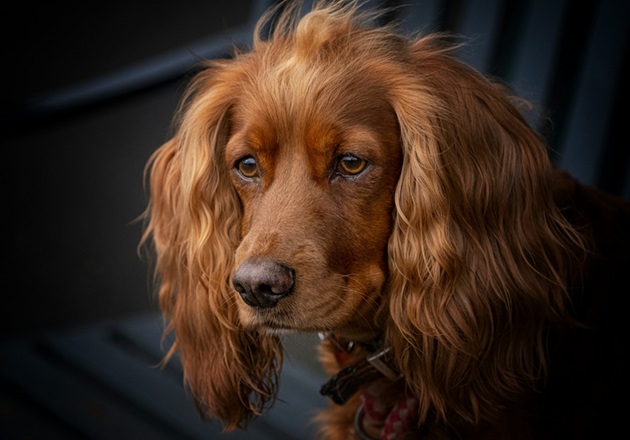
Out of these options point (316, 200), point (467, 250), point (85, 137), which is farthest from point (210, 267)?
point (85, 137)

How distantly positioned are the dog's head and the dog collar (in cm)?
8

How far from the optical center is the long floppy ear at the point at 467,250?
6.71ft

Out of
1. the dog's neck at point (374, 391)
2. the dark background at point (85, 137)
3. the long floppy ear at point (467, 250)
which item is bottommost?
the dark background at point (85, 137)

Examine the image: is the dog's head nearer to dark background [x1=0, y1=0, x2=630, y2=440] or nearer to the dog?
the dog

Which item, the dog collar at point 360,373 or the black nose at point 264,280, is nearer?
the black nose at point 264,280

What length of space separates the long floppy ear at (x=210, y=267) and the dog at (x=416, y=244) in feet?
0.07

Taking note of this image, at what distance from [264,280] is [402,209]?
41 centimetres

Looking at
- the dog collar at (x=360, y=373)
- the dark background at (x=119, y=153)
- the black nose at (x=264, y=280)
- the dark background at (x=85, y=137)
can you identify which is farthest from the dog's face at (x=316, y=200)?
the dark background at (x=85, y=137)

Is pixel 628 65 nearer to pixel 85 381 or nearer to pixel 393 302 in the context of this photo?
pixel 393 302

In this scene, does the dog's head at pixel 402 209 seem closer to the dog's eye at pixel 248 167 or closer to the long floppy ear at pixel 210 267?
the dog's eye at pixel 248 167

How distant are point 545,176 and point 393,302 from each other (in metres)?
0.51

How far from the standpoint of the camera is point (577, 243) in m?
2.11

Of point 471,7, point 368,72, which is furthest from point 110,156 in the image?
point 368,72

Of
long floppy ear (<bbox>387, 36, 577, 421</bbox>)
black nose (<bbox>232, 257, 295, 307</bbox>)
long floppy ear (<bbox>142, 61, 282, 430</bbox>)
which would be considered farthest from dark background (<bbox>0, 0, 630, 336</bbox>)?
black nose (<bbox>232, 257, 295, 307</bbox>)
